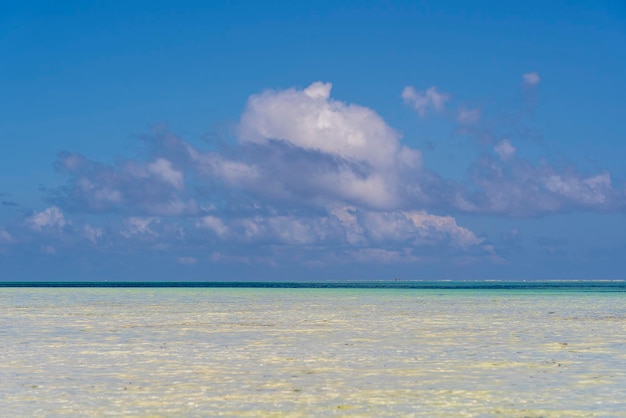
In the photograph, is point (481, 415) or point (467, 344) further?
point (467, 344)

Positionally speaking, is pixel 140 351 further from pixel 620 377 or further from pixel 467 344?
pixel 620 377

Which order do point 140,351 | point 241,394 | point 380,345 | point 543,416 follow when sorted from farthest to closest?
point 380,345 < point 140,351 < point 241,394 < point 543,416

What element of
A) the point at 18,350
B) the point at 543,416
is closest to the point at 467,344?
the point at 543,416

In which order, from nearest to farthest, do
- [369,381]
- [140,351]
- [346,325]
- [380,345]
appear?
[369,381] → [140,351] → [380,345] → [346,325]

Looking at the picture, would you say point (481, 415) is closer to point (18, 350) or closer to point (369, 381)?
point (369, 381)

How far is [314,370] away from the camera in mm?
22391

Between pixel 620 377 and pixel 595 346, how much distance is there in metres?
8.26

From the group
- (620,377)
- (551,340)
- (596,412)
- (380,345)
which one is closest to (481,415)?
(596,412)

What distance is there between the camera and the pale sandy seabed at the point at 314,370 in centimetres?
1686

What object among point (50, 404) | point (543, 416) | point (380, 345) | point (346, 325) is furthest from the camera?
point (346, 325)

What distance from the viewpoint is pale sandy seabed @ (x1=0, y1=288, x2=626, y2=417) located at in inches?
664

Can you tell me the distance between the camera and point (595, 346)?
28.7 m

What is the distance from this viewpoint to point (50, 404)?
17.1 meters

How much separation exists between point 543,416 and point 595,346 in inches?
558
